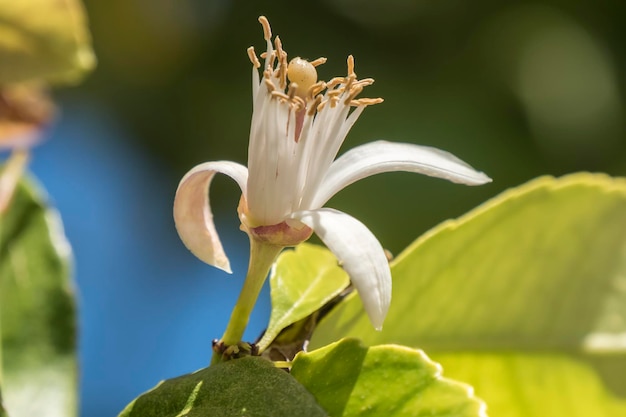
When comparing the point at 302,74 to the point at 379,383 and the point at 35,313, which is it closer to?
the point at 379,383

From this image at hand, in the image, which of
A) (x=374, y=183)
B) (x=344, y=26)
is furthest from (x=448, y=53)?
(x=374, y=183)

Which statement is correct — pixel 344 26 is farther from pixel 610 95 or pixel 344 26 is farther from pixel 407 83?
pixel 610 95

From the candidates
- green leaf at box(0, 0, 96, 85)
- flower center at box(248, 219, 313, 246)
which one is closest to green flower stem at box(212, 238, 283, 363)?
flower center at box(248, 219, 313, 246)

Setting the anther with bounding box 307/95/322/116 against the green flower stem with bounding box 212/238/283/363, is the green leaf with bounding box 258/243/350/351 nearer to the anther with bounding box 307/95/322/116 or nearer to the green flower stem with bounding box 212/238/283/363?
the green flower stem with bounding box 212/238/283/363

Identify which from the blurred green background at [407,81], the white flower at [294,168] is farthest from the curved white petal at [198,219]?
the blurred green background at [407,81]

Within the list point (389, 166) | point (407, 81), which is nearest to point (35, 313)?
point (389, 166)

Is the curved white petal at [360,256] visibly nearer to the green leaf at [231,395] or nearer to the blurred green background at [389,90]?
the green leaf at [231,395]
